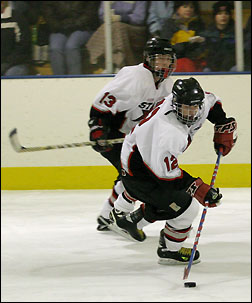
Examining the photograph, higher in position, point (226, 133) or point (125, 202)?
point (226, 133)

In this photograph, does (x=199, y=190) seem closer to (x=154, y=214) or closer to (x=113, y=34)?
(x=154, y=214)

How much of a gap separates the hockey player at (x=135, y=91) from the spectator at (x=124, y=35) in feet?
5.57

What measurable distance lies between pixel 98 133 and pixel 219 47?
1990 mm

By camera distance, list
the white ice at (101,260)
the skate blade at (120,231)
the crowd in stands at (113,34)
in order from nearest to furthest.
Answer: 1. the white ice at (101,260)
2. the skate blade at (120,231)
3. the crowd in stands at (113,34)

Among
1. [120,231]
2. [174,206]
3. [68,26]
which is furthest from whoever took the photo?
[68,26]

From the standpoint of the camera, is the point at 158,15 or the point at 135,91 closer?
the point at 135,91

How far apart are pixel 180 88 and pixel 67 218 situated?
167 centimetres

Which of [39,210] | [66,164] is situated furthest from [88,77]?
[39,210]

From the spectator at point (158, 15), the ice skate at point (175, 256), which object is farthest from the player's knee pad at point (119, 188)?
the spectator at point (158, 15)

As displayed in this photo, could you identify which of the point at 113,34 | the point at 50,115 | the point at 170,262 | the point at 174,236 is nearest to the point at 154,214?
the point at 174,236

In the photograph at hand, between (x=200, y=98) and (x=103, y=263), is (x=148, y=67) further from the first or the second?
(x=103, y=263)

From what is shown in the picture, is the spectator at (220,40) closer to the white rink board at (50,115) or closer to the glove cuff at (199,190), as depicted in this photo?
the white rink board at (50,115)

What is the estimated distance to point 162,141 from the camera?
311cm

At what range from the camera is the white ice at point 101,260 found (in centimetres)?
308
